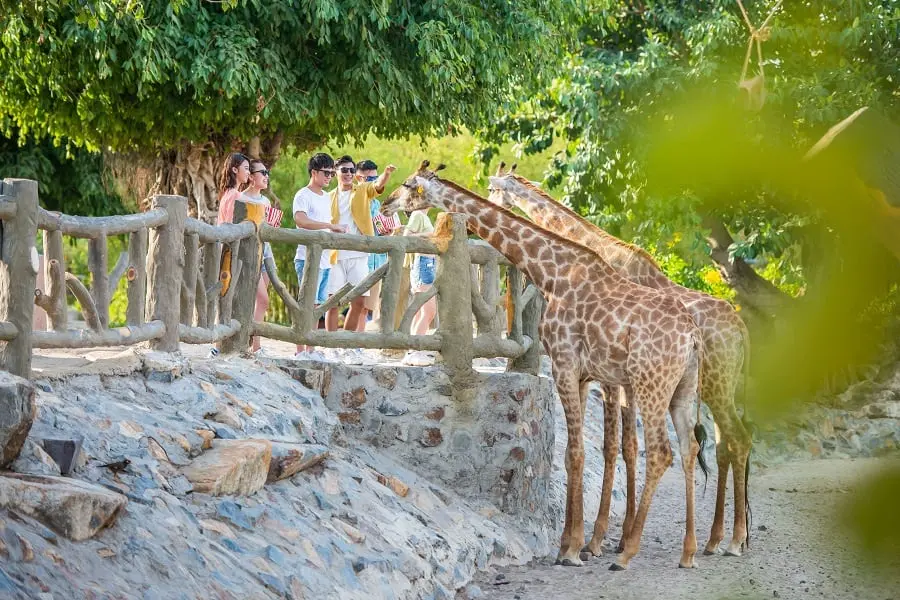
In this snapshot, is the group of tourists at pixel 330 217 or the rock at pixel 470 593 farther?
the group of tourists at pixel 330 217

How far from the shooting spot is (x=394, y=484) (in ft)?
28.3

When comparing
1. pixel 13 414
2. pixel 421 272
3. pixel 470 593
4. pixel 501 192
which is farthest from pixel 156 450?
pixel 421 272

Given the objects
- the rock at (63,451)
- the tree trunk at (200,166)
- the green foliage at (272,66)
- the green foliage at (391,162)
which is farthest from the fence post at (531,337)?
the green foliage at (391,162)

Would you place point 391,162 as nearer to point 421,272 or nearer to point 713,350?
point 421,272

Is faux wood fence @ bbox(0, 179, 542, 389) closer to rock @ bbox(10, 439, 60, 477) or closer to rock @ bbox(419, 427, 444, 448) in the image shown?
rock @ bbox(419, 427, 444, 448)

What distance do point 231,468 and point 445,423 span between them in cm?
325

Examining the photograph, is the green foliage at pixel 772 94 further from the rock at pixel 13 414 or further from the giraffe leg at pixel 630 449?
the giraffe leg at pixel 630 449

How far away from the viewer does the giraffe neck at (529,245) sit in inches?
351

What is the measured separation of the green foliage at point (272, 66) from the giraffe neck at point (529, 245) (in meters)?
4.59

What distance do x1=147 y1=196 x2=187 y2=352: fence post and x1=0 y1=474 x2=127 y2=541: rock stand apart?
2413mm

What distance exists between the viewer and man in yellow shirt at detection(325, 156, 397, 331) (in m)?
9.88

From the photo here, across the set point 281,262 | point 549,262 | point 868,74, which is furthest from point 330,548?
point 281,262

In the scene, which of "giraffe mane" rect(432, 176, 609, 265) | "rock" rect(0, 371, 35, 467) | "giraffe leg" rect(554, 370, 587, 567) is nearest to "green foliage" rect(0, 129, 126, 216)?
"giraffe mane" rect(432, 176, 609, 265)

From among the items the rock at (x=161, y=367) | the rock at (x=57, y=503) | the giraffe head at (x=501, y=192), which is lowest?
the rock at (x=57, y=503)
